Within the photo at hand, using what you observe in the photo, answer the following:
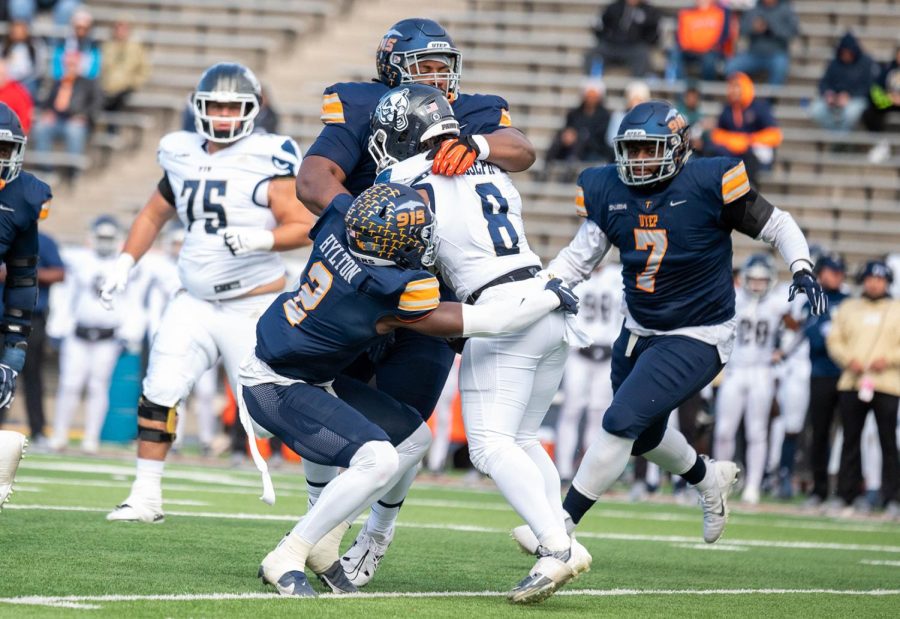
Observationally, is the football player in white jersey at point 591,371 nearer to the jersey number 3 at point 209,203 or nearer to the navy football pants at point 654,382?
the jersey number 3 at point 209,203

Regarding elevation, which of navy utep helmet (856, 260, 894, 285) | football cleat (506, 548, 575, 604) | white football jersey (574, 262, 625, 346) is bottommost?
white football jersey (574, 262, 625, 346)

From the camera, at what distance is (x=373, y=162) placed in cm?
578

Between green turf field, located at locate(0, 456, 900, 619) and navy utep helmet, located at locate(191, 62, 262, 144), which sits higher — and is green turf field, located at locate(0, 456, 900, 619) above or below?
below

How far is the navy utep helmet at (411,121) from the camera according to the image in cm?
519

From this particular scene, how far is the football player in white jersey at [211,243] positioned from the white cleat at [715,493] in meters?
2.05

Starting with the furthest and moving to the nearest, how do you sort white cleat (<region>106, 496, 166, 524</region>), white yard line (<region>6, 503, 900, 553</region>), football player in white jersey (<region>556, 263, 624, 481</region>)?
football player in white jersey (<region>556, 263, 624, 481</region>) < white yard line (<region>6, 503, 900, 553</region>) < white cleat (<region>106, 496, 166, 524</region>)

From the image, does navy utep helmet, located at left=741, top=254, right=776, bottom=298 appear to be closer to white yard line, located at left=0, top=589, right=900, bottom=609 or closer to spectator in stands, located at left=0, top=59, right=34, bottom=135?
white yard line, located at left=0, top=589, right=900, bottom=609

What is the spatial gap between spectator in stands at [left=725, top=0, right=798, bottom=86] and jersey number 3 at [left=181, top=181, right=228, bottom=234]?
913cm

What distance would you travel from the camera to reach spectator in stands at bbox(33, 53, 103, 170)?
54.6 feet

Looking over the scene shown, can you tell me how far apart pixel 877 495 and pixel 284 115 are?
27.1 ft

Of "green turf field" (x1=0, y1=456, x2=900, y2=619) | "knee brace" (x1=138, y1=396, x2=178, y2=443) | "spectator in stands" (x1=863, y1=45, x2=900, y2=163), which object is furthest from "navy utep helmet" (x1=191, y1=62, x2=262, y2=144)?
"spectator in stands" (x1=863, y1=45, x2=900, y2=163)

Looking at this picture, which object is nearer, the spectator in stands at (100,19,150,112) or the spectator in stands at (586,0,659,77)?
the spectator in stands at (586,0,659,77)

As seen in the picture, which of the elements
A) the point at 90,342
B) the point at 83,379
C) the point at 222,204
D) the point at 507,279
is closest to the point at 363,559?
the point at 507,279

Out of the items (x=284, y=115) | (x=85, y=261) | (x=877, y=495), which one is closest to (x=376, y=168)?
(x=877, y=495)
